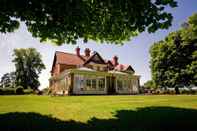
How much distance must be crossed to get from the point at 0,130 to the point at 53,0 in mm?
5233

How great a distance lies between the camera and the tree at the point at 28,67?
8388 centimetres

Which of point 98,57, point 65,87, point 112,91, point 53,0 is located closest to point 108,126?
point 53,0

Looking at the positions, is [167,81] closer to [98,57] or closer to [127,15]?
[98,57]

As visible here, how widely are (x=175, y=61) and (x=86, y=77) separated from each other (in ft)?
63.7

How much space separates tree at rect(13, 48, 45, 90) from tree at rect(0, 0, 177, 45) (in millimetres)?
73969

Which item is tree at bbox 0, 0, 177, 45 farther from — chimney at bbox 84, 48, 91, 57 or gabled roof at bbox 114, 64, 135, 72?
gabled roof at bbox 114, 64, 135, 72

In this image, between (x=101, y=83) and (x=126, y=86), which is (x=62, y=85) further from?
(x=126, y=86)

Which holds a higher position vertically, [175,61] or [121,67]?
[175,61]

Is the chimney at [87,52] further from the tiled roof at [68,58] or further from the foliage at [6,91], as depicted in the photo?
the foliage at [6,91]

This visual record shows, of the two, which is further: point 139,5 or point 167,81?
point 167,81

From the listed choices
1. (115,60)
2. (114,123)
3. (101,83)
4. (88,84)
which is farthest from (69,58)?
(114,123)

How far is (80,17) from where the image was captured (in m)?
10.3

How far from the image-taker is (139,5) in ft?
32.5

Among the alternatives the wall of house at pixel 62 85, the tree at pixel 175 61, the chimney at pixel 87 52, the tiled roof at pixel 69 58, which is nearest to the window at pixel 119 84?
the tiled roof at pixel 69 58
